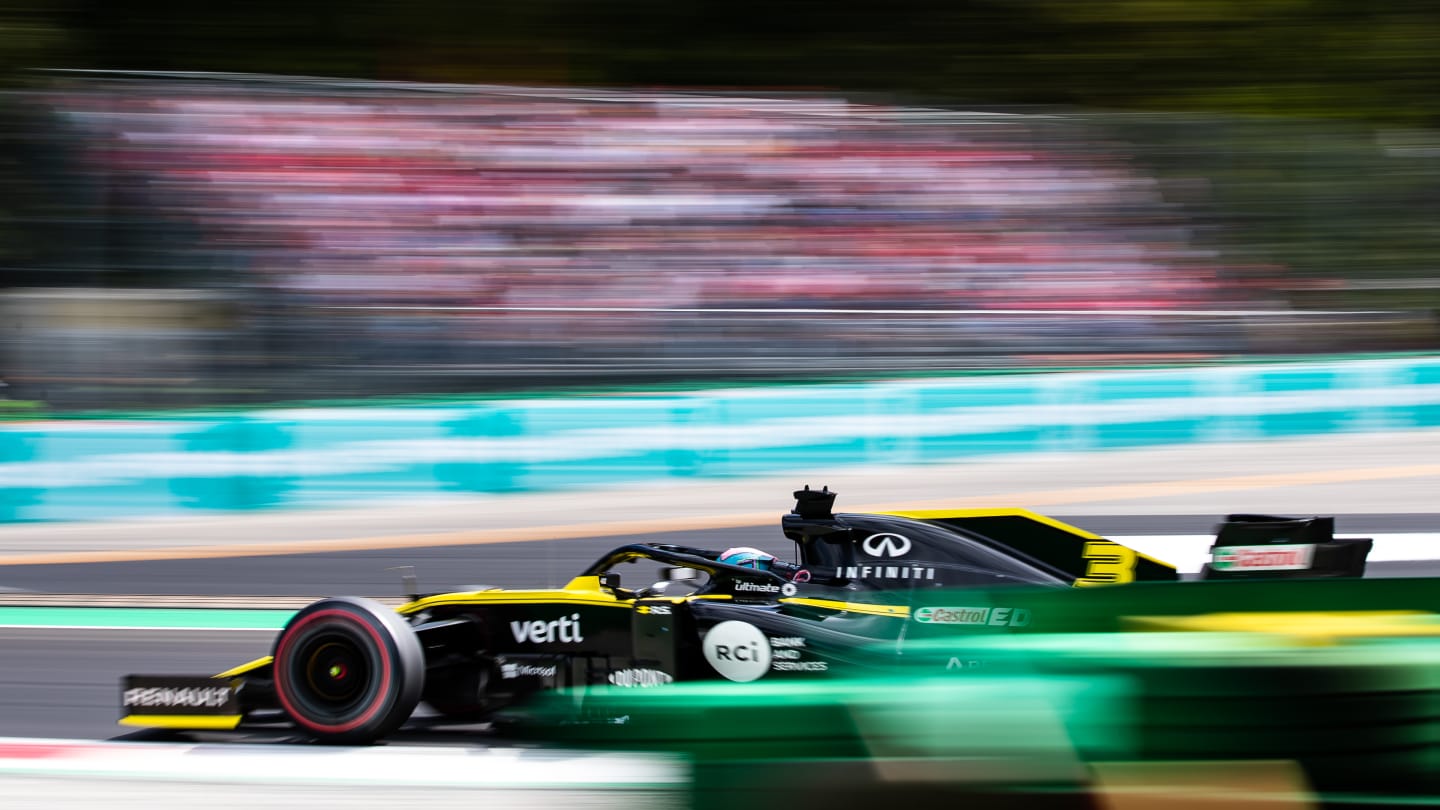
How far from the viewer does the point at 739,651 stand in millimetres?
4168

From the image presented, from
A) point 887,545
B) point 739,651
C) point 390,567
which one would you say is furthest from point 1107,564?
point 390,567

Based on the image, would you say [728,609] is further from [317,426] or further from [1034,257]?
[1034,257]

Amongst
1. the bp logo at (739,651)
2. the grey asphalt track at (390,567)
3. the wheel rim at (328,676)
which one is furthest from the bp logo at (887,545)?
the grey asphalt track at (390,567)

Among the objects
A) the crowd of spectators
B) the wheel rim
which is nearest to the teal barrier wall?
the crowd of spectators

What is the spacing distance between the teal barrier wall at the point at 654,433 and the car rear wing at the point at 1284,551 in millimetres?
4727

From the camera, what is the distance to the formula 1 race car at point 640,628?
13.7 ft

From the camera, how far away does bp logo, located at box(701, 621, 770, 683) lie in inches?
163

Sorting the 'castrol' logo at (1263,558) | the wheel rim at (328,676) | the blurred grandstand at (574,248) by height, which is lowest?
the wheel rim at (328,676)

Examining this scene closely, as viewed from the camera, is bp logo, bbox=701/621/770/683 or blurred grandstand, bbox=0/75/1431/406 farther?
blurred grandstand, bbox=0/75/1431/406

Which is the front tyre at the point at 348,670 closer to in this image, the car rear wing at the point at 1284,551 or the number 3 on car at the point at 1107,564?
the number 3 on car at the point at 1107,564

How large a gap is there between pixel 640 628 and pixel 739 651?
284 millimetres

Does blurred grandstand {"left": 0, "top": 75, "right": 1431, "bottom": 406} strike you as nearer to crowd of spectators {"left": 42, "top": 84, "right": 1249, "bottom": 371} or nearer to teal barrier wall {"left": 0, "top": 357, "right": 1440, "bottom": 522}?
crowd of spectators {"left": 42, "top": 84, "right": 1249, "bottom": 371}

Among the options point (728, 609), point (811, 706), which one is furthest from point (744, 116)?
point (811, 706)

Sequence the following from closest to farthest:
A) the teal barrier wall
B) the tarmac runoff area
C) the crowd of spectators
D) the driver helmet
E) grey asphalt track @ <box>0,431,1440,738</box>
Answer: the driver helmet, grey asphalt track @ <box>0,431,1440,738</box>, the tarmac runoff area, the teal barrier wall, the crowd of spectators
